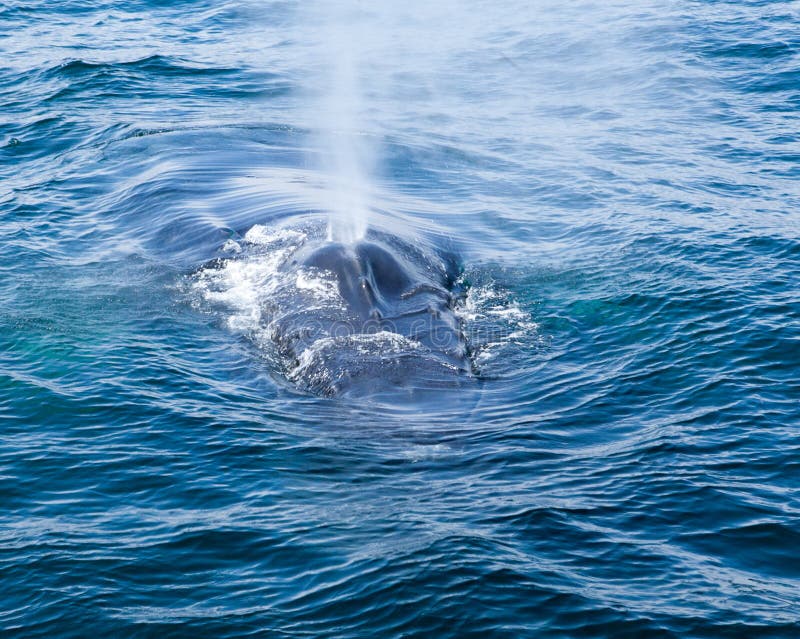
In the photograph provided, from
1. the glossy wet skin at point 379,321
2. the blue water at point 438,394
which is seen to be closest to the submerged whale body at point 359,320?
the glossy wet skin at point 379,321

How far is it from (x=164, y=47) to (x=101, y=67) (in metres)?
3.68

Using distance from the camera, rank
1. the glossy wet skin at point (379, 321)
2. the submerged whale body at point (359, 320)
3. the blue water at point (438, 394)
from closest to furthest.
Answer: the blue water at point (438, 394) → the submerged whale body at point (359, 320) → the glossy wet skin at point (379, 321)

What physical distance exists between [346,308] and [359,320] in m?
0.38

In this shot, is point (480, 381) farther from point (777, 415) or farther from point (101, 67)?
point (101, 67)

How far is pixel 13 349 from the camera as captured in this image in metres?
16.5

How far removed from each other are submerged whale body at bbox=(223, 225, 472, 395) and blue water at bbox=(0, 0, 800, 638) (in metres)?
0.41

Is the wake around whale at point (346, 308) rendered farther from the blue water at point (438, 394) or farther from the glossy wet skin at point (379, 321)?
the blue water at point (438, 394)

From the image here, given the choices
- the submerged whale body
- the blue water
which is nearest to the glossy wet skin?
the submerged whale body

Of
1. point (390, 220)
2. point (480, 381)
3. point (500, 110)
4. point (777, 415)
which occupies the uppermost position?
point (500, 110)

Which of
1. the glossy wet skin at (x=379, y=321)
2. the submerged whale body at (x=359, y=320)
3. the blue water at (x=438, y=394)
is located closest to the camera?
the blue water at (x=438, y=394)

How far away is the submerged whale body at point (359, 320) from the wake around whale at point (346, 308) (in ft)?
0.05

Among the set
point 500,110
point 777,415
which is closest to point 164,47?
point 500,110

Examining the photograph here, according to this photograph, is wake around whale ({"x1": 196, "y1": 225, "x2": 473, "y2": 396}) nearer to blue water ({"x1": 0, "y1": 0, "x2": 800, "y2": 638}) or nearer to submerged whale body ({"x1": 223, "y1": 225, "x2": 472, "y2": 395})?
submerged whale body ({"x1": 223, "y1": 225, "x2": 472, "y2": 395})

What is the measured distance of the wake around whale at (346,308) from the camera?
48.5 ft
